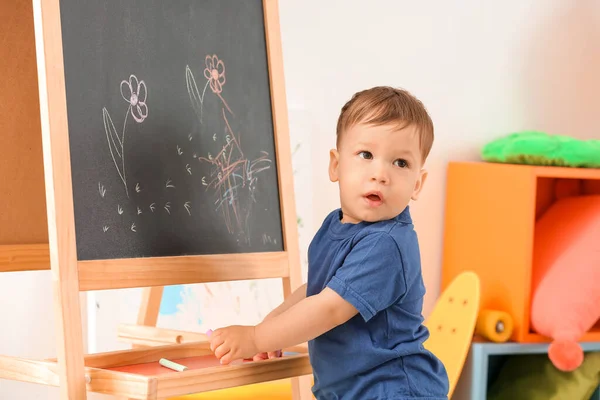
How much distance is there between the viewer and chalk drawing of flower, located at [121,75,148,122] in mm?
1367

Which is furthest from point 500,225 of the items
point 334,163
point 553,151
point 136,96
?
point 136,96

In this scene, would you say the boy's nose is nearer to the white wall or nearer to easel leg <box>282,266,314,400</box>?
easel leg <box>282,266,314,400</box>

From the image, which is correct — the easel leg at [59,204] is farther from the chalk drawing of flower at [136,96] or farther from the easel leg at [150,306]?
the easel leg at [150,306]

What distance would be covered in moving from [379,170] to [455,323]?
3.71 ft

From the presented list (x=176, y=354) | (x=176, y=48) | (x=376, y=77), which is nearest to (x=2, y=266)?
(x=176, y=354)

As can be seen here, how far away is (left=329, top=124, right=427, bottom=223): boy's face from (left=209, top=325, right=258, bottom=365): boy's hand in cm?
27

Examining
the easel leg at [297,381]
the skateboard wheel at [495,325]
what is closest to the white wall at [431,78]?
the skateboard wheel at [495,325]

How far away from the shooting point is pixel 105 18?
4.45 feet

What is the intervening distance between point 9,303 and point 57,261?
1.15 metres

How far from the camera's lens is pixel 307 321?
1245 mm

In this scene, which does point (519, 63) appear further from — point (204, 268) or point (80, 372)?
point (80, 372)

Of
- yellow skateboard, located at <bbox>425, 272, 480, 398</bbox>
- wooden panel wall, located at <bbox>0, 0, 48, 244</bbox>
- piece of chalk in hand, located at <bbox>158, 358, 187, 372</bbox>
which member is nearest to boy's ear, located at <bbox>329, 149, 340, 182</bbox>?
piece of chalk in hand, located at <bbox>158, 358, 187, 372</bbox>

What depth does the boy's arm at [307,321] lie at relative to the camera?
1.24 m

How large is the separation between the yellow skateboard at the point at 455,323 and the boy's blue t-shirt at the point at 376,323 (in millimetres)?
888
